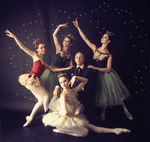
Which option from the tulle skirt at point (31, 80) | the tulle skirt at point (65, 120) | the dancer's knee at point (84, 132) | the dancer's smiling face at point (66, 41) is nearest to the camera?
the tulle skirt at point (65, 120)

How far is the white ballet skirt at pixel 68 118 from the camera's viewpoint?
199cm

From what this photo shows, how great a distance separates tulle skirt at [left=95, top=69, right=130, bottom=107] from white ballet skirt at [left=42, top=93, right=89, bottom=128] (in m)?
0.46

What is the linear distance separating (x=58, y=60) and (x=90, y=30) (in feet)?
2.23

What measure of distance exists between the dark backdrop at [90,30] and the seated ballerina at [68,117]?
26.9 inches

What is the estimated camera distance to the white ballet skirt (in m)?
1.99

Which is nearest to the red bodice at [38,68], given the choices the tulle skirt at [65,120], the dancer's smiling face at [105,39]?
the tulle skirt at [65,120]

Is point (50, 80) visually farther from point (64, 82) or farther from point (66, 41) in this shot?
point (66, 41)

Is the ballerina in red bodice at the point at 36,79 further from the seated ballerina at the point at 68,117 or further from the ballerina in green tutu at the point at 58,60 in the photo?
the seated ballerina at the point at 68,117

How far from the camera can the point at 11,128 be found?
7.70 ft

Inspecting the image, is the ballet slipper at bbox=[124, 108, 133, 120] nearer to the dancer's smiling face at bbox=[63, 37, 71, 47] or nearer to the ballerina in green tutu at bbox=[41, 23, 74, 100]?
the ballerina in green tutu at bbox=[41, 23, 74, 100]

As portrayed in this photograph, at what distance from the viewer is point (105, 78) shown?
8.41ft

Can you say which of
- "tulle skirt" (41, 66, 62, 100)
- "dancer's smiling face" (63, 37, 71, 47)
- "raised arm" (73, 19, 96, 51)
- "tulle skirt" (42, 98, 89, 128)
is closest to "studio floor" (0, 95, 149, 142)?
"tulle skirt" (42, 98, 89, 128)

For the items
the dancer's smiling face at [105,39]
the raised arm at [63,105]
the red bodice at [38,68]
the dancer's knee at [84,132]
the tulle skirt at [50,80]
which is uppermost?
the dancer's smiling face at [105,39]

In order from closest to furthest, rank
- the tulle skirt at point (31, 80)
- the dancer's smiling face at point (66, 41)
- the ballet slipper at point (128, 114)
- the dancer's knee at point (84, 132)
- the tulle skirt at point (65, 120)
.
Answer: the tulle skirt at point (65, 120) < the dancer's knee at point (84, 132) < the tulle skirt at point (31, 80) < the dancer's smiling face at point (66, 41) < the ballet slipper at point (128, 114)
